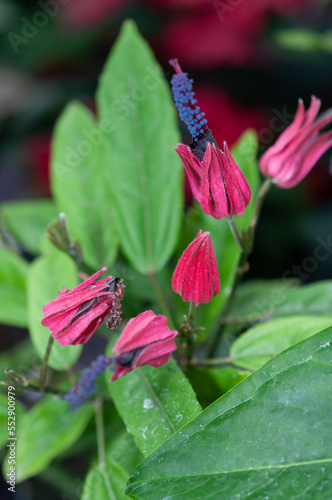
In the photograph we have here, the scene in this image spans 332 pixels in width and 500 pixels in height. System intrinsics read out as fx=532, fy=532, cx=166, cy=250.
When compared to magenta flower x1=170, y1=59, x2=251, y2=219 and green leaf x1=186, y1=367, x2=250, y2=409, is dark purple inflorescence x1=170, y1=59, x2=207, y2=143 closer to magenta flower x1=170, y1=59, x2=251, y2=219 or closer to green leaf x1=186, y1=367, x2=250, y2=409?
magenta flower x1=170, y1=59, x2=251, y2=219

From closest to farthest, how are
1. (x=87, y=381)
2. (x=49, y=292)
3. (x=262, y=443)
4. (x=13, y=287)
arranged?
(x=262, y=443) → (x=87, y=381) → (x=49, y=292) → (x=13, y=287)

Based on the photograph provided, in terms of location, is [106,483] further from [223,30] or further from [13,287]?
[223,30]

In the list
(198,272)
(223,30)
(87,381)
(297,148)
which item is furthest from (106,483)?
(223,30)

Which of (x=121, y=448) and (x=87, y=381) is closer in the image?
(x=87, y=381)

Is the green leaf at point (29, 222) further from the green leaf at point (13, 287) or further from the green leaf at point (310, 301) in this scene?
the green leaf at point (310, 301)

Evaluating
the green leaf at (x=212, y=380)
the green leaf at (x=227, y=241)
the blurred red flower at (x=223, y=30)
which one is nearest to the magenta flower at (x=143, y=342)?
the green leaf at (x=212, y=380)

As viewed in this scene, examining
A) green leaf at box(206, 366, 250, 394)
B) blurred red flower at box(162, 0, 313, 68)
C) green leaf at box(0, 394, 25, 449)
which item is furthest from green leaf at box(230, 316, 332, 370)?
blurred red flower at box(162, 0, 313, 68)

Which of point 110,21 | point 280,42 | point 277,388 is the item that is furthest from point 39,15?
point 277,388
